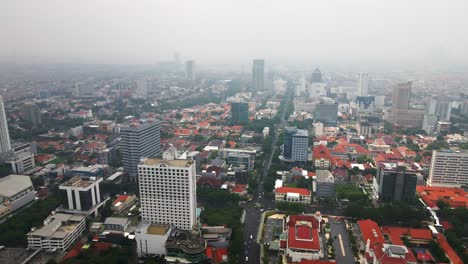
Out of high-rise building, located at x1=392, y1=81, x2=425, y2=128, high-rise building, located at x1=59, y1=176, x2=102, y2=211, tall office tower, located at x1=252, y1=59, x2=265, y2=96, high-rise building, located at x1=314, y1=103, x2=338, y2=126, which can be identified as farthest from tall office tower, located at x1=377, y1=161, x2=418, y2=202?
tall office tower, located at x1=252, y1=59, x2=265, y2=96

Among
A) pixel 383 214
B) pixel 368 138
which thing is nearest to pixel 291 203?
pixel 383 214

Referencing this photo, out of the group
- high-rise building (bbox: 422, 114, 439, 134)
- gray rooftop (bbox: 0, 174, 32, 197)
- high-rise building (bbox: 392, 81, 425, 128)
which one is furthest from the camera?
high-rise building (bbox: 392, 81, 425, 128)

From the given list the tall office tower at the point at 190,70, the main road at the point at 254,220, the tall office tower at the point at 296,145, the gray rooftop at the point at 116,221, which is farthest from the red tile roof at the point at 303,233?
the tall office tower at the point at 190,70

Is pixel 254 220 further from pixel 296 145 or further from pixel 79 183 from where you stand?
pixel 79 183

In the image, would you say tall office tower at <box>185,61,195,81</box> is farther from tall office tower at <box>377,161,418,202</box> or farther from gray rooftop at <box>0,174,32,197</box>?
tall office tower at <box>377,161,418,202</box>

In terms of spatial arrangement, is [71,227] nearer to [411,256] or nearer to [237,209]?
[237,209]

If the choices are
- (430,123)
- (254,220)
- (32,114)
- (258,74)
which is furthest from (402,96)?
(32,114)
